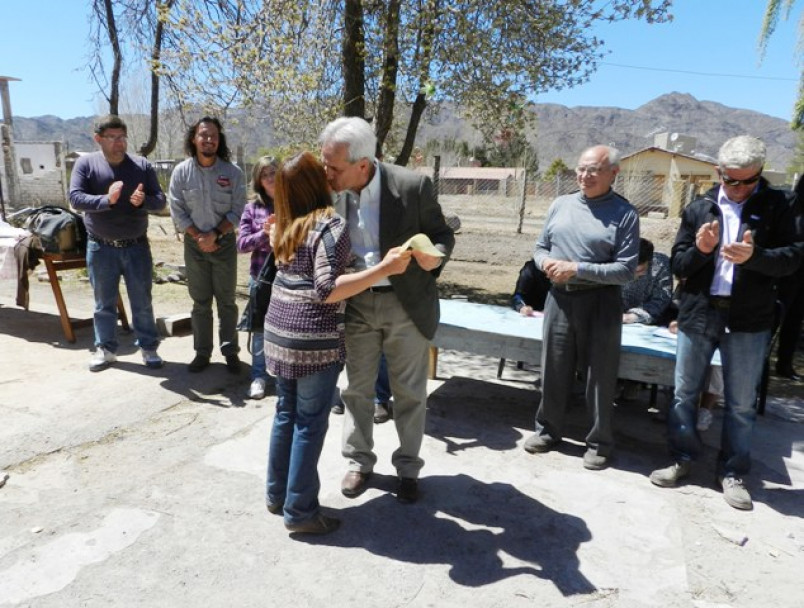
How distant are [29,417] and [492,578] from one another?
3.09 metres

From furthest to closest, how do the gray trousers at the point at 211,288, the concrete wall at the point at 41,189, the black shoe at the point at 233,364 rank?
1. the concrete wall at the point at 41,189
2. the black shoe at the point at 233,364
3. the gray trousers at the point at 211,288

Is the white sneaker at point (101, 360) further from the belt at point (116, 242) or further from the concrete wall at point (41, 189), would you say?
the concrete wall at point (41, 189)

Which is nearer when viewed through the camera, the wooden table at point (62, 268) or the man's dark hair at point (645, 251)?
the man's dark hair at point (645, 251)

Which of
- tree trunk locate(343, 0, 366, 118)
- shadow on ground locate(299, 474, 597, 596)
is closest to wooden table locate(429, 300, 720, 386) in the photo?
shadow on ground locate(299, 474, 597, 596)

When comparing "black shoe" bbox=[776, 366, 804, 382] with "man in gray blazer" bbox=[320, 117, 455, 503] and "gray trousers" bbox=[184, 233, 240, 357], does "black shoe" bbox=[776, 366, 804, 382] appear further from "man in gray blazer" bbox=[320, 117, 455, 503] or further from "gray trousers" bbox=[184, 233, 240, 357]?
"gray trousers" bbox=[184, 233, 240, 357]

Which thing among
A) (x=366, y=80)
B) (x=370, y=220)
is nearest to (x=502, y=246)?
(x=366, y=80)

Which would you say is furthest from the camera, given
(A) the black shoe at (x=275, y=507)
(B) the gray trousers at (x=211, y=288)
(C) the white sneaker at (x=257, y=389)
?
(B) the gray trousers at (x=211, y=288)

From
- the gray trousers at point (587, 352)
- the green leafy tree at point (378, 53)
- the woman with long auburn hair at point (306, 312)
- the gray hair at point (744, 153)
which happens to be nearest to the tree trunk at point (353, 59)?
the green leafy tree at point (378, 53)

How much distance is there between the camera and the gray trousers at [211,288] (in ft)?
15.0

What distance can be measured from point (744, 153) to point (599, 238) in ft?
2.56

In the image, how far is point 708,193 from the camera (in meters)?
3.23

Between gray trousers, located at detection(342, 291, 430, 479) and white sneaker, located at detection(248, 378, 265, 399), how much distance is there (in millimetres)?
1370

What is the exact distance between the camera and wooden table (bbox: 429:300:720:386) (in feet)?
11.9

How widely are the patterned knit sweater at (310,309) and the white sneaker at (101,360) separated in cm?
283
